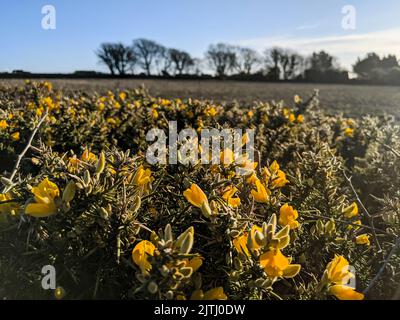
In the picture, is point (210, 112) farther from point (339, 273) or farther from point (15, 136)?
point (339, 273)

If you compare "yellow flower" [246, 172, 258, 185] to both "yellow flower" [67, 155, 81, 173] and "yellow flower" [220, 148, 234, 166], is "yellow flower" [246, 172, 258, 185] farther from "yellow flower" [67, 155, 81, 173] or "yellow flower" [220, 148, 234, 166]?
"yellow flower" [67, 155, 81, 173]

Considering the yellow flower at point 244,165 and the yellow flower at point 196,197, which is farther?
the yellow flower at point 244,165

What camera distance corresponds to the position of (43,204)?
3.13 feet

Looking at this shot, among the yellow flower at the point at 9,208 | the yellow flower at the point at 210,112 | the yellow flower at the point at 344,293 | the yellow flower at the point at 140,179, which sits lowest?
the yellow flower at the point at 344,293

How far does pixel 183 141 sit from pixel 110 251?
55 cm

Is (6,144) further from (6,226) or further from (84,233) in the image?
(84,233)

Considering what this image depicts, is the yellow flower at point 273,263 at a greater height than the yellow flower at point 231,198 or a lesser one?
lesser

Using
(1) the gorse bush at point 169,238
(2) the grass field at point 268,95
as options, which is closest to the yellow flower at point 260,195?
(1) the gorse bush at point 169,238

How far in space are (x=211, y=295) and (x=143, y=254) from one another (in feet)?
0.65

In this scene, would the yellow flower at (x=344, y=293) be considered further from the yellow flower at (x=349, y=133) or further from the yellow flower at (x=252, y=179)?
the yellow flower at (x=349, y=133)

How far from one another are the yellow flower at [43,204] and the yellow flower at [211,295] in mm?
418

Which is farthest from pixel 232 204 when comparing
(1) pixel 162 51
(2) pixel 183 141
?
(1) pixel 162 51

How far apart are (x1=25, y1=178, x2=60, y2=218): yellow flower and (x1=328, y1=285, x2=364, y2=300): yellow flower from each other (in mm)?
760

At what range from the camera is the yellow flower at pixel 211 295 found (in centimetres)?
91
